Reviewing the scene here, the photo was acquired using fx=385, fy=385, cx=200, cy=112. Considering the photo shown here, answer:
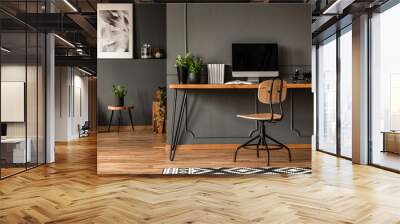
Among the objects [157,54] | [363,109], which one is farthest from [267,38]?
[363,109]

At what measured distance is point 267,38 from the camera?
5.11 m

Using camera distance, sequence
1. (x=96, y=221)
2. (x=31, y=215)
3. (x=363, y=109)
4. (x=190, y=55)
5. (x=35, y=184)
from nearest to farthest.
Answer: (x=96, y=221) < (x=31, y=215) < (x=35, y=184) < (x=190, y=55) < (x=363, y=109)

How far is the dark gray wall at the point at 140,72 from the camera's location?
4945 mm

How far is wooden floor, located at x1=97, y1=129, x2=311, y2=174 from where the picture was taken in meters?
4.90

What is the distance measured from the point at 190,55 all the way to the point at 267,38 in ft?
3.46

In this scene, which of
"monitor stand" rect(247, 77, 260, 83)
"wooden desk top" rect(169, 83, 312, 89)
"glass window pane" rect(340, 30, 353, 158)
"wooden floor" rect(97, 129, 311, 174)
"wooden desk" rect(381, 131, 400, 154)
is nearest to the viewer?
"wooden desk top" rect(169, 83, 312, 89)

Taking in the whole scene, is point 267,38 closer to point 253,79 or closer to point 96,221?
point 253,79

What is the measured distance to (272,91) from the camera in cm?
451

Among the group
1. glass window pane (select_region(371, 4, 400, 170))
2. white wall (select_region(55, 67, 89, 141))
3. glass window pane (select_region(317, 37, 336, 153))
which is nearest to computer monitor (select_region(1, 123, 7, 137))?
glass window pane (select_region(371, 4, 400, 170))

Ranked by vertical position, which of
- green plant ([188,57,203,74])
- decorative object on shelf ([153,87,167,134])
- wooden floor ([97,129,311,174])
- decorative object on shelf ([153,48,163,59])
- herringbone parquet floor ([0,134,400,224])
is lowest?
herringbone parquet floor ([0,134,400,224])

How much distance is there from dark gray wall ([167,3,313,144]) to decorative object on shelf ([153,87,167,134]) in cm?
13

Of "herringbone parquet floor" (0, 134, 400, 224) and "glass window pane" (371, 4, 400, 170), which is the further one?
"glass window pane" (371, 4, 400, 170)

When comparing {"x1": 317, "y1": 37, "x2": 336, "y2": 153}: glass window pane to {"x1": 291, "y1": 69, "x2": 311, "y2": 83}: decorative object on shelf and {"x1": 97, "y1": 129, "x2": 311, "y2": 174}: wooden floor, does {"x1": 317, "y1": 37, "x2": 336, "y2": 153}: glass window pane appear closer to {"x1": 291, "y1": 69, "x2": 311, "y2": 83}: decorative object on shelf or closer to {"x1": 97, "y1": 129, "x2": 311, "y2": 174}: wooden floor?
{"x1": 291, "y1": 69, "x2": 311, "y2": 83}: decorative object on shelf

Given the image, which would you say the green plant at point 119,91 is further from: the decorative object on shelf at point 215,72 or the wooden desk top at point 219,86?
the decorative object on shelf at point 215,72
